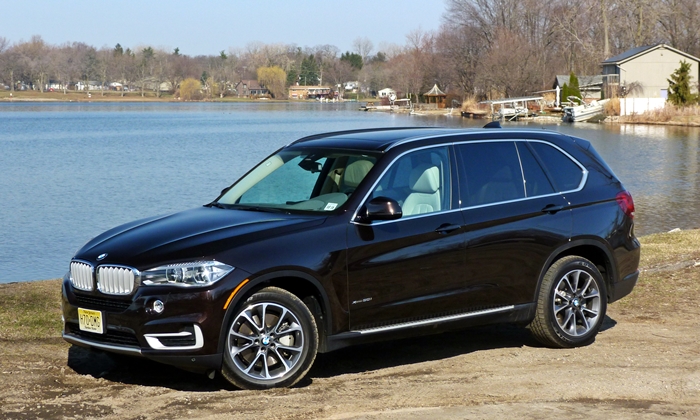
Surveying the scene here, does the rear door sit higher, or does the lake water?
the rear door

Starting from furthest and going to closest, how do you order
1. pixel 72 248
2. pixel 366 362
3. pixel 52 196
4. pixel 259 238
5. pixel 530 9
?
pixel 530 9, pixel 52 196, pixel 72 248, pixel 366 362, pixel 259 238

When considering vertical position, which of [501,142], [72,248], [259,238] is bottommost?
[72,248]

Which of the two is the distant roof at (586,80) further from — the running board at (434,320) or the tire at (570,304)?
the running board at (434,320)

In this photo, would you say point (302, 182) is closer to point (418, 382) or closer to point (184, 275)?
point (184, 275)

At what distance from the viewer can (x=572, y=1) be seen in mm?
130875

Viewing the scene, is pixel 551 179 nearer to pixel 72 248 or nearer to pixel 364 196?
pixel 364 196

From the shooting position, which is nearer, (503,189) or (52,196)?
(503,189)

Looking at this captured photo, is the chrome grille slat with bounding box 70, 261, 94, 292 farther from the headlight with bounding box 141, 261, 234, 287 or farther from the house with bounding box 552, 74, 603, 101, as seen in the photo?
the house with bounding box 552, 74, 603, 101

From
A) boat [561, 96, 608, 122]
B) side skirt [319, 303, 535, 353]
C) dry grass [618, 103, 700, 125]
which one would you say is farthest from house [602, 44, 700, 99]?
side skirt [319, 303, 535, 353]

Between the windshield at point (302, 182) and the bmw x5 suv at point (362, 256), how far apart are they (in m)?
0.02

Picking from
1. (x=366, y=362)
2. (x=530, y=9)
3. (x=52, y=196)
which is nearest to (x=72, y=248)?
(x=52, y=196)

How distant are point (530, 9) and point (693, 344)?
126m

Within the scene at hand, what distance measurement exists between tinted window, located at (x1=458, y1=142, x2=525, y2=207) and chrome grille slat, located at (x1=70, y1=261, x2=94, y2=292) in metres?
2.84

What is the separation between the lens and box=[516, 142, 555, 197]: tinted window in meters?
7.93
